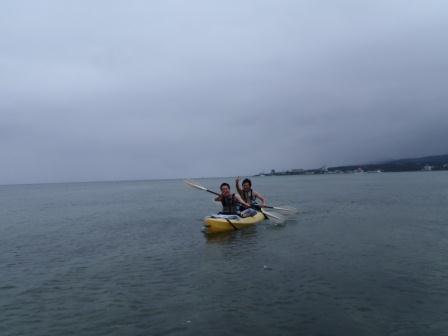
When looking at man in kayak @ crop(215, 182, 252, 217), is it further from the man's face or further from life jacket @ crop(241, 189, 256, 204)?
life jacket @ crop(241, 189, 256, 204)

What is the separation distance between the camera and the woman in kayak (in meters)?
27.5

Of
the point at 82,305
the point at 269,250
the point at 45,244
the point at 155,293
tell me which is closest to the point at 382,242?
the point at 269,250

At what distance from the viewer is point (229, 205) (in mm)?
28547

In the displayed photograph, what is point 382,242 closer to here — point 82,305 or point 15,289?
point 82,305

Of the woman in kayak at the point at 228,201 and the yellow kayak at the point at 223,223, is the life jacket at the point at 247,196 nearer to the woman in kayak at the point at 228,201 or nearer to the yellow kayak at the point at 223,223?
the woman in kayak at the point at 228,201

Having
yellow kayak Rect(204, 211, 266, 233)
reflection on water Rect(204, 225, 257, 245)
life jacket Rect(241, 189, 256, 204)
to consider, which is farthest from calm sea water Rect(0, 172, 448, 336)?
life jacket Rect(241, 189, 256, 204)

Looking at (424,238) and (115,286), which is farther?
(424,238)

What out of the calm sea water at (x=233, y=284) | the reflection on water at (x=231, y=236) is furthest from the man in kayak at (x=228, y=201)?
the calm sea water at (x=233, y=284)

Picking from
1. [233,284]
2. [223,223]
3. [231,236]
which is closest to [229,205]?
[223,223]

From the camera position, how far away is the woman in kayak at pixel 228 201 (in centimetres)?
2755

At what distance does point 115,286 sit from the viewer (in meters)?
15.3

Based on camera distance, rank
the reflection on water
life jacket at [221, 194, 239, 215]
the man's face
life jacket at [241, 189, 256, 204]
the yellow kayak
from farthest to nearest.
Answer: life jacket at [241, 189, 256, 204]
life jacket at [221, 194, 239, 215]
the man's face
the yellow kayak
the reflection on water

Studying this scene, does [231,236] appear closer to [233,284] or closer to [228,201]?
[228,201]

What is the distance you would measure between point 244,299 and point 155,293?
3.11m
